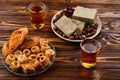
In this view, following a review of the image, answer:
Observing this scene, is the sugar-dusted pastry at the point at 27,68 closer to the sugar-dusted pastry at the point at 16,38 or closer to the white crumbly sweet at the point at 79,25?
the sugar-dusted pastry at the point at 16,38

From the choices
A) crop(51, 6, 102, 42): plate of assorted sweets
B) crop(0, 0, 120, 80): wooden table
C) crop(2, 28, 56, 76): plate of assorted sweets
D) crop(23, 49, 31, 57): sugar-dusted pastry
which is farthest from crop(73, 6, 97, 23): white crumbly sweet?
crop(23, 49, 31, 57): sugar-dusted pastry

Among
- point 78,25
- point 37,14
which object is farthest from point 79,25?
point 37,14

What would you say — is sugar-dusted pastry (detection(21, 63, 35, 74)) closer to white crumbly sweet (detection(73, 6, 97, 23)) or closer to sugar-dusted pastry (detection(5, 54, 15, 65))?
sugar-dusted pastry (detection(5, 54, 15, 65))

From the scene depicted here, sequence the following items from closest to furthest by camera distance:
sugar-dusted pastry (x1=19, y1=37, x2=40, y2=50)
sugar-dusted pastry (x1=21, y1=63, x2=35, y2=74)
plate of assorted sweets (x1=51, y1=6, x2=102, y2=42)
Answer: sugar-dusted pastry (x1=21, y1=63, x2=35, y2=74) < sugar-dusted pastry (x1=19, y1=37, x2=40, y2=50) < plate of assorted sweets (x1=51, y1=6, x2=102, y2=42)

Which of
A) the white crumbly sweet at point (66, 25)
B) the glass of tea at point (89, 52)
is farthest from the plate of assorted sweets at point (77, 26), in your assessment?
the glass of tea at point (89, 52)

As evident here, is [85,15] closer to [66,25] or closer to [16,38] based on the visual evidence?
[66,25]
